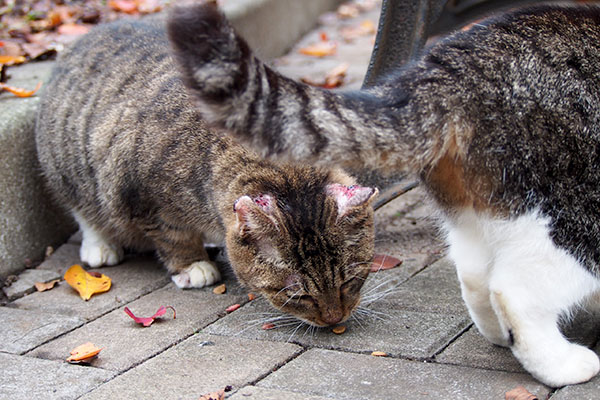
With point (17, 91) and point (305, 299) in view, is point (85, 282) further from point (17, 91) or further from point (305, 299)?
point (17, 91)

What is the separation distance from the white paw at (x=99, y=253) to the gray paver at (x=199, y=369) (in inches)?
42.7

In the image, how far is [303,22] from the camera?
24.4 ft

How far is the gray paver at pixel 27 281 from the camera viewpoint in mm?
3424

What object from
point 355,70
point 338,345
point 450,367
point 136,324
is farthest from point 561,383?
point 355,70

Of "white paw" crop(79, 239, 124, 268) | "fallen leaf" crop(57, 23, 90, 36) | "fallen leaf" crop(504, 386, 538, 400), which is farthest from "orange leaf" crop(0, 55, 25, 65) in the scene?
"fallen leaf" crop(504, 386, 538, 400)

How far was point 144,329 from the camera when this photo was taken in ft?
9.76

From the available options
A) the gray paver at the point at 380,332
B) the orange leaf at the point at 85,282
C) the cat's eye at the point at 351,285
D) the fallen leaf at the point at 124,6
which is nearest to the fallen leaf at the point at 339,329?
the gray paver at the point at 380,332

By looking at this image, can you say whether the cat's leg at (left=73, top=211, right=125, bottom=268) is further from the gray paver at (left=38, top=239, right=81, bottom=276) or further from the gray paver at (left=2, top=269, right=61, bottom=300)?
the gray paver at (left=2, top=269, right=61, bottom=300)

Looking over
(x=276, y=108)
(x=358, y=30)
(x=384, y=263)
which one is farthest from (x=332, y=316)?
(x=358, y=30)

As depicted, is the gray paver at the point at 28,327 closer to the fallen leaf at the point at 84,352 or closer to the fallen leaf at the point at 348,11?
the fallen leaf at the point at 84,352

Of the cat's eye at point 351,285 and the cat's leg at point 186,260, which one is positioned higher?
the cat's eye at point 351,285

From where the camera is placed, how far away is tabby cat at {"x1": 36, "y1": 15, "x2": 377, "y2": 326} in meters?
2.84

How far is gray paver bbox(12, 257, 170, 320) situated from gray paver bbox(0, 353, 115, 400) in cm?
44

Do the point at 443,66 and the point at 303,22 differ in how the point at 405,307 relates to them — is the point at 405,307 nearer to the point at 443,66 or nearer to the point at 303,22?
the point at 443,66
